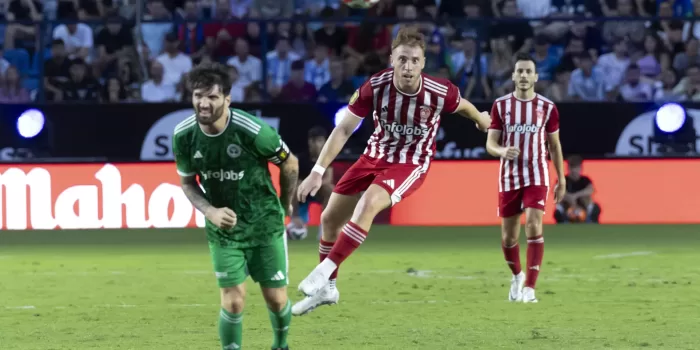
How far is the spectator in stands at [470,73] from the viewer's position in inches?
719

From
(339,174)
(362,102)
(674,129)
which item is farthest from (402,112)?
(674,129)

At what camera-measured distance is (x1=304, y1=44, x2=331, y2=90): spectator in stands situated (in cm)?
1845

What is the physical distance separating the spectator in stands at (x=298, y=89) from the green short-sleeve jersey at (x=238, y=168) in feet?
38.2

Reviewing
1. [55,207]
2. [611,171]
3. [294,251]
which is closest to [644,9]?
[611,171]

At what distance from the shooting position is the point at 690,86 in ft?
60.8

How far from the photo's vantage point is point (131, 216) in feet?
55.1

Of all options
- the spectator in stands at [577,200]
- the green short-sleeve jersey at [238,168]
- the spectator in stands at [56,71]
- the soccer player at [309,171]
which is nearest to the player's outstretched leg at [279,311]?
the green short-sleeve jersey at [238,168]

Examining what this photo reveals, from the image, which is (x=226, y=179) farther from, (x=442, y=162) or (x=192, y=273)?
(x=442, y=162)

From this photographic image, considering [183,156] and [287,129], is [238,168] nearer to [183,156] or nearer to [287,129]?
[183,156]

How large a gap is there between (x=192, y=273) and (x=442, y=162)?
586 cm

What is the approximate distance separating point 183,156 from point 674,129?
1254 cm

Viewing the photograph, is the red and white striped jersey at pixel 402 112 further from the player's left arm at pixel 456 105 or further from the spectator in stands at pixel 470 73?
the spectator in stands at pixel 470 73

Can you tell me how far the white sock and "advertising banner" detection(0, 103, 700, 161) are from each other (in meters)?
9.28

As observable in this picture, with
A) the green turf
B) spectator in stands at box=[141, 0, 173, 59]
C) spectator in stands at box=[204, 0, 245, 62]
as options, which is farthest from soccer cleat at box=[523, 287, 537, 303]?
spectator in stands at box=[141, 0, 173, 59]
